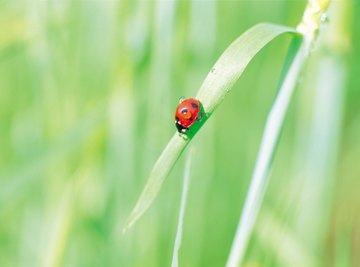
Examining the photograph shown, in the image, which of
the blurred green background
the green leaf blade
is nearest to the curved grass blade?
the green leaf blade

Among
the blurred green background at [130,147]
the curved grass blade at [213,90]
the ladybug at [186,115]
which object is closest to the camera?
the curved grass blade at [213,90]

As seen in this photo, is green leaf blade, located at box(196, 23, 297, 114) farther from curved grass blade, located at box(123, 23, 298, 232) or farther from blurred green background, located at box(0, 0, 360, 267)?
blurred green background, located at box(0, 0, 360, 267)

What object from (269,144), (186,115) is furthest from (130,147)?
(269,144)

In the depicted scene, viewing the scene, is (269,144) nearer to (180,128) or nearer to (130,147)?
(180,128)

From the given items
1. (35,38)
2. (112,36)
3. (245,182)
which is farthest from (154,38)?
(245,182)

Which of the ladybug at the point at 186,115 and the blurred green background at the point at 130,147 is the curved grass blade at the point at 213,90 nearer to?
the ladybug at the point at 186,115

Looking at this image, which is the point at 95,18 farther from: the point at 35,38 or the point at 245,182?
the point at 245,182

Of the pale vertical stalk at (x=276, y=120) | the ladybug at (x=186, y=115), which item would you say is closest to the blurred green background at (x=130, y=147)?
the ladybug at (x=186, y=115)
